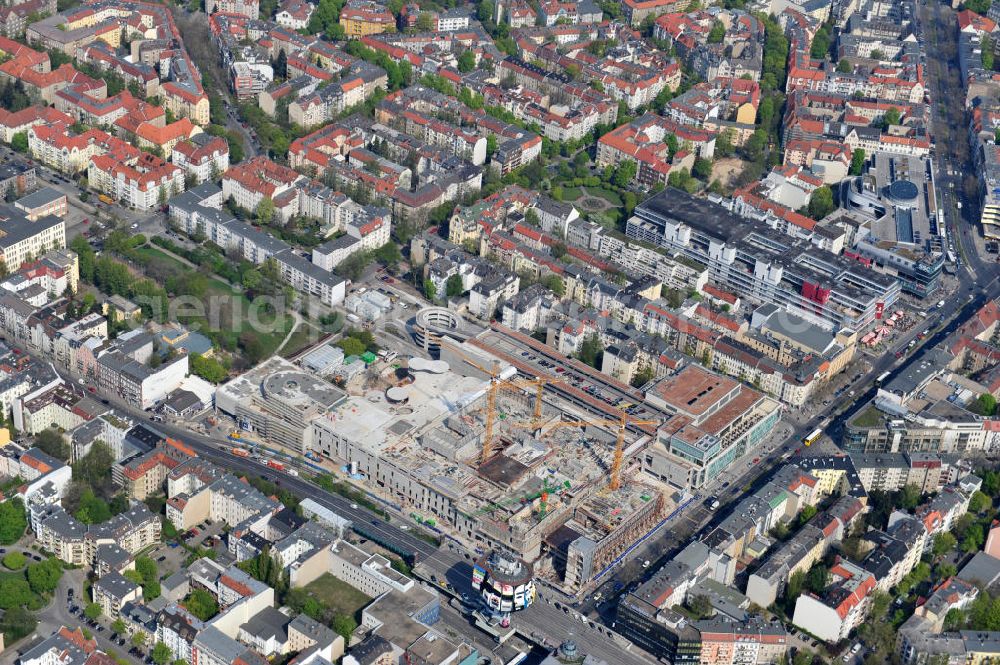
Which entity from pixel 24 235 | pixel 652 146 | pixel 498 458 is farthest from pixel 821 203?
pixel 24 235

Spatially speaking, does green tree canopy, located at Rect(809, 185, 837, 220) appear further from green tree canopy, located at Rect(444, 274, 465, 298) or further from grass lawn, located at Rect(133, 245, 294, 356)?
grass lawn, located at Rect(133, 245, 294, 356)

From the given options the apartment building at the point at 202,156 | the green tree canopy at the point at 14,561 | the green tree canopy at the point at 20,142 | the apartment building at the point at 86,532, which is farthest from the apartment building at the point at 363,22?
the green tree canopy at the point at 14,561

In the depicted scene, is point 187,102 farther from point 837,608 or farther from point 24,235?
point 837,608

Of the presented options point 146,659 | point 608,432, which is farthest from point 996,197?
point 146,659

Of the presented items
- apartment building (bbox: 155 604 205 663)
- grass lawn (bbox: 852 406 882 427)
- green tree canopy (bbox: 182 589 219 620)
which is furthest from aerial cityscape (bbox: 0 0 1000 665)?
grass lawn (bbox: 852 406 882 427)

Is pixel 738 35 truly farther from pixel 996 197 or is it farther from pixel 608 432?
pixel 608 432

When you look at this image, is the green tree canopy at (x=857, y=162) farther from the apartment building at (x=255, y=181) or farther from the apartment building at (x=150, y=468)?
the apartment building at (x=150, y=468)
